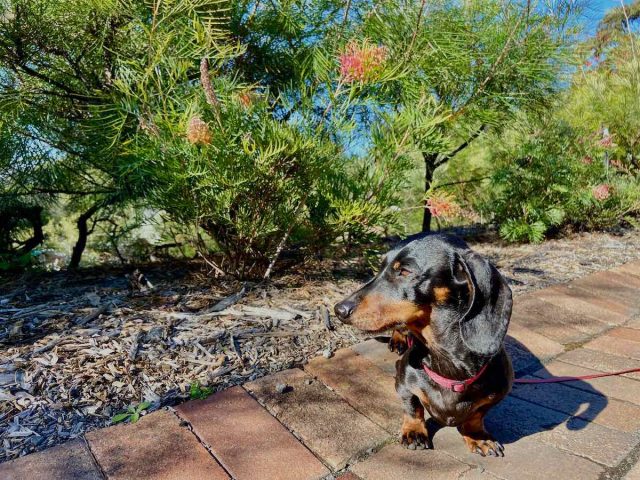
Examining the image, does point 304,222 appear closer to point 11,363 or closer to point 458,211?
point 458,211

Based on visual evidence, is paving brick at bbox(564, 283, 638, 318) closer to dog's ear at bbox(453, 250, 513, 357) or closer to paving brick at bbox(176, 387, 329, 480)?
dog's ear at bbox(453, 250, 513, 357)

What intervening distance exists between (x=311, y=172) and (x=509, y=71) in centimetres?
203

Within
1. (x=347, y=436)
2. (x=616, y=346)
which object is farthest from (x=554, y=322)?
(x=347, y=436)

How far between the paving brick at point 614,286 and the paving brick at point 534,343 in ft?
3.83

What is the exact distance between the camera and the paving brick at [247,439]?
1427mm

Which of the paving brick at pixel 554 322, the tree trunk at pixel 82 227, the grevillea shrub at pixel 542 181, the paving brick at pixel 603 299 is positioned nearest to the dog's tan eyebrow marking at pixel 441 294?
the paving brick at pixel 554 322

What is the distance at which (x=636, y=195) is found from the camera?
5.70m

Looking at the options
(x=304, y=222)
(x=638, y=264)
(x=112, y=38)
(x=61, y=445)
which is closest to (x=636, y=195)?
(x=638, y=264)

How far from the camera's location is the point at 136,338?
6.83 feet

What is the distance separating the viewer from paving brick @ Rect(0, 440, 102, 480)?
1336 mm

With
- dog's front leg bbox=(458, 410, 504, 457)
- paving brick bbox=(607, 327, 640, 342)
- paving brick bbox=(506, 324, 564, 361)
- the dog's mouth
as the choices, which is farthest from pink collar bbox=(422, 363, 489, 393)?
paving brick bbox=(607, 327, 640, 342)

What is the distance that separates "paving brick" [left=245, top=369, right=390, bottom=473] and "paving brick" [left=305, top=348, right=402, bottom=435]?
0.14 ft

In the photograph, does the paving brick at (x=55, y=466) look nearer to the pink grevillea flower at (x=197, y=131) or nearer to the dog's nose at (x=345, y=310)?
the dog's nose at (x=345, y=310)

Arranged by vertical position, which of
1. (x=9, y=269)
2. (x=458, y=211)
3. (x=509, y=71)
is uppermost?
(x=509, y=71)
